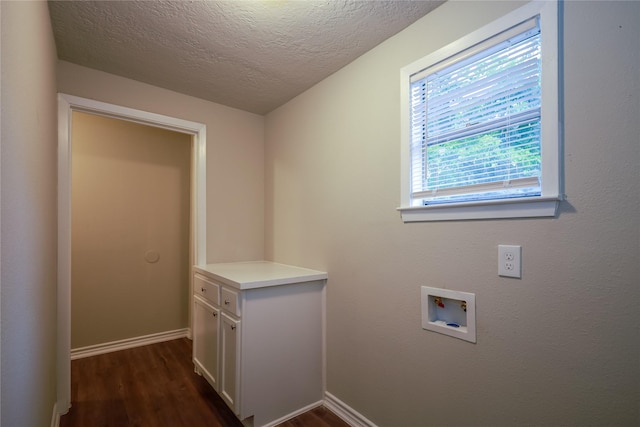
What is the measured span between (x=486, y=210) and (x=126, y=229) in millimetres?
3235

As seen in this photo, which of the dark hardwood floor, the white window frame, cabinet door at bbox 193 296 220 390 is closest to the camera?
the white window frame

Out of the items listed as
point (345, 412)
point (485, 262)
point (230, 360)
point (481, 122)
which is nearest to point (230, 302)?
point (230, 360)

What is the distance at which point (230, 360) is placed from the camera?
6.08 feet

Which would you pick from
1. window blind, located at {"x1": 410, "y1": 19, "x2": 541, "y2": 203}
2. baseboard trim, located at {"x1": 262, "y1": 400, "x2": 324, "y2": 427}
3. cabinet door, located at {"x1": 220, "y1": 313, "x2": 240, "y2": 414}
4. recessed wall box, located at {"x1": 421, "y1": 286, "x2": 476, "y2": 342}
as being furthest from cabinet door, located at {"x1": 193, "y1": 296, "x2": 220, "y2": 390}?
window blind, located at {"x1": 410, "y1": 19, "x2": 541, "y2": 203}

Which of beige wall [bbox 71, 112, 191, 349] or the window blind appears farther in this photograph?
beige wall [bbox 71, 112, 191, 349]

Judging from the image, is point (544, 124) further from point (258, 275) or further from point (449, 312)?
point (258, 275)

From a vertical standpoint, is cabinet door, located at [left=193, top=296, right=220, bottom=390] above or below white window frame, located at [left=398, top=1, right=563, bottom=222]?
below

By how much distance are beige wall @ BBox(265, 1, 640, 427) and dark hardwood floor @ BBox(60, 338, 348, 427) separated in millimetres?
740

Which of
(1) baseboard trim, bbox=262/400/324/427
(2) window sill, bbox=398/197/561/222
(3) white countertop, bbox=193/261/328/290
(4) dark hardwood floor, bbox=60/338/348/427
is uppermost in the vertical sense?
(2) window sill, bbox=398/197/561/222

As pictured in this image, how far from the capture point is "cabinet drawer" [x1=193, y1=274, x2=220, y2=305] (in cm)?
205

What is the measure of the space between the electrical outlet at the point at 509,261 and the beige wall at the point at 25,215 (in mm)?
1654

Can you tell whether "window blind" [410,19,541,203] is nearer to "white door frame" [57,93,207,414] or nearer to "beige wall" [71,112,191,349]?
"white door frame" [57,93,207,414]

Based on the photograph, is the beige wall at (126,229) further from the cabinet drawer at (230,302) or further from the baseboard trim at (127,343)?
the cabinet drawer at (230,302)

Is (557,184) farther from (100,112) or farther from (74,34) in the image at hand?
(100,112)
